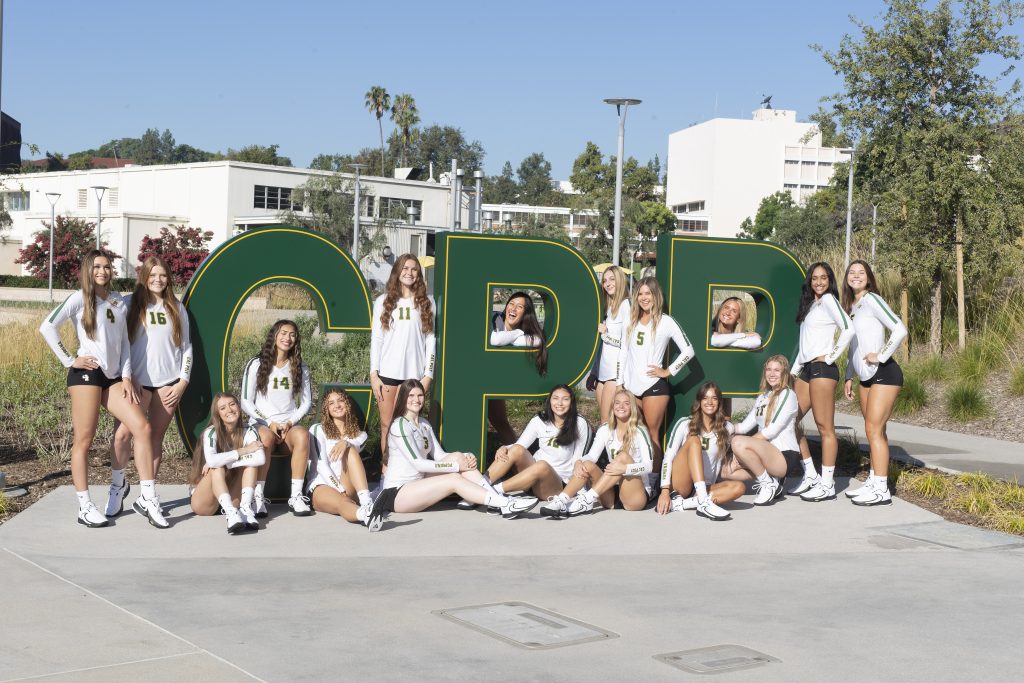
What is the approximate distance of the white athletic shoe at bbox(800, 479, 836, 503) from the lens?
9.19m

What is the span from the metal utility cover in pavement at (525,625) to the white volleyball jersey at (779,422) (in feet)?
12.1

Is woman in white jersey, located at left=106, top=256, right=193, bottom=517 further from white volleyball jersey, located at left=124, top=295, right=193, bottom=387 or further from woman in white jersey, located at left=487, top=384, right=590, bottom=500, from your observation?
woman in white jersey, located at left=487, top=384, right=590, bottom=500

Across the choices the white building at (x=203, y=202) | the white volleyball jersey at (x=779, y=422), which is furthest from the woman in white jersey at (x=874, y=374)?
the white building at (x=203, y=202)

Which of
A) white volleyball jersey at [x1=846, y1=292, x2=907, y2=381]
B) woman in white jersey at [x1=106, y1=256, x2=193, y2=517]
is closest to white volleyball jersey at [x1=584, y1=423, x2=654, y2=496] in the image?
white volleyball jersey at [x1=846, y1=292, x2=907, y2=381]

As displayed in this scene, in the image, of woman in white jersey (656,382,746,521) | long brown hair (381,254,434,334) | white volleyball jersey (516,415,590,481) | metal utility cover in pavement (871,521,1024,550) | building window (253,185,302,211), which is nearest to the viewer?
metal utility cover in pavement (871,521,1024,550)

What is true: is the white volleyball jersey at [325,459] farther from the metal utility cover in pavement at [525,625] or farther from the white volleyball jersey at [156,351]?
the metal utility cover in pavement at [525,625]

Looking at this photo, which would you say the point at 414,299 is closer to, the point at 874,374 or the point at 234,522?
the point at 234,522

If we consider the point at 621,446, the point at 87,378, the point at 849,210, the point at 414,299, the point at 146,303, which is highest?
the point at 849,210

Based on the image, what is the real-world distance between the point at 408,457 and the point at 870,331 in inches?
152

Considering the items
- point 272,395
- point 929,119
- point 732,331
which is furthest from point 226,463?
point 929,119

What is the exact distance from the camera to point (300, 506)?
8.05 metres

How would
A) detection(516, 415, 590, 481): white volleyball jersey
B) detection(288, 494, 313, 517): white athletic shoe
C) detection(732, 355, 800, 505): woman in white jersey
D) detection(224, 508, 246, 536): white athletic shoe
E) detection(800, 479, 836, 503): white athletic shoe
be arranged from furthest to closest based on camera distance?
detection(800, 479, 836, 503): white athletic shoe, detection(732, 355, 800, 505): woman in white jersey, detection(516, 415, 590, 481): white volleyball jersey, detection(288, 494, 313, 517): white athletic shoe, detection(224, 508, 246, 536): white athletic shoe

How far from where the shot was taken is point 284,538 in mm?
7438

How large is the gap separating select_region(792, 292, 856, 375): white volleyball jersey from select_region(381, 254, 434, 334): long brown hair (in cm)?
310
